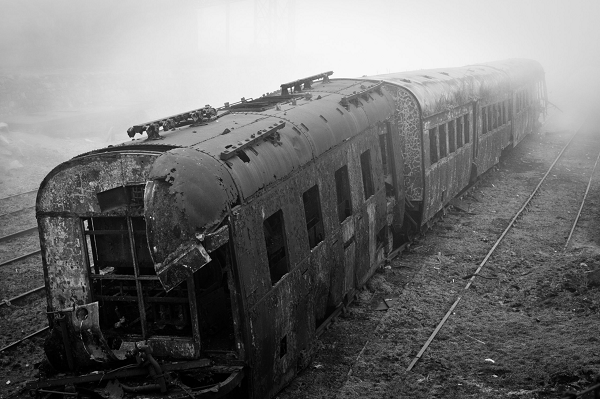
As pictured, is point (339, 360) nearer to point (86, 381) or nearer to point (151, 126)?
point (86, 381)

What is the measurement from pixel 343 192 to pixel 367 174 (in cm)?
116

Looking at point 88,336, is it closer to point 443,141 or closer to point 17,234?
point 443,141

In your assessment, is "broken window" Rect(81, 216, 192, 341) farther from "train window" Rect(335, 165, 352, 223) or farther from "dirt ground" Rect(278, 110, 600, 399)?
"train window" Rect(335, 165, 352, 223)

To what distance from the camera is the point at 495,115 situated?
1931 cm

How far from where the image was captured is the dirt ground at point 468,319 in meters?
7.84

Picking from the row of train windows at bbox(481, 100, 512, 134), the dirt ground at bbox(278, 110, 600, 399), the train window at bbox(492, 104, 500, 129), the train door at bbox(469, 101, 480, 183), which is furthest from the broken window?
the train window at bbox(492, 104, 500, 129)

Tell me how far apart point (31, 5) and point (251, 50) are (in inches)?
797

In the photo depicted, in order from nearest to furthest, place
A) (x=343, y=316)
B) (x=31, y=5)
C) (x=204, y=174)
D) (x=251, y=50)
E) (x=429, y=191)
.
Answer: (x=204, y=174) → (x=343, y=316) → (x=429, y=191) → (x=31, y=5) → (x=251, y=50)

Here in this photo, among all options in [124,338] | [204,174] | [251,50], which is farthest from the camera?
[251,50]

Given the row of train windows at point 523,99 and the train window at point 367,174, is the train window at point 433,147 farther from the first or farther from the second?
the row of train windows at point 523,99

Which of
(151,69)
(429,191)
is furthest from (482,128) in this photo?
(151,69)

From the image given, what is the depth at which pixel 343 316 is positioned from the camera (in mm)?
9766

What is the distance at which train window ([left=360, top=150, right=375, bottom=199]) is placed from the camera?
34.4 feet

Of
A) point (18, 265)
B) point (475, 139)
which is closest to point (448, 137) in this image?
point (475, 139)
